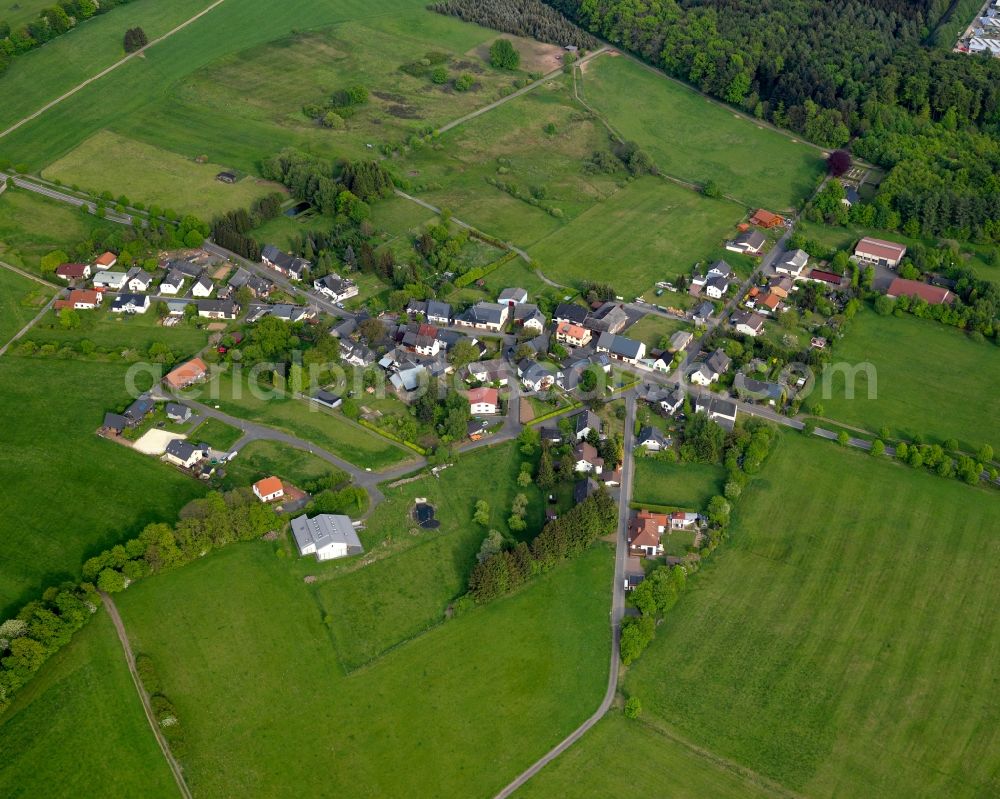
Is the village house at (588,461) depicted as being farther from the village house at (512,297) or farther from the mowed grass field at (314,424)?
the village house at (512,297)

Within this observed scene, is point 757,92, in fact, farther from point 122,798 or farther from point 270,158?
point 122,798

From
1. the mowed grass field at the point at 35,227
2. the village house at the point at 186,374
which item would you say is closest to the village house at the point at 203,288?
the village house at the point at 186,374

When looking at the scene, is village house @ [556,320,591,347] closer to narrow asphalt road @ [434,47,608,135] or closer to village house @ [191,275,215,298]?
village house @ [191,275,215,298]

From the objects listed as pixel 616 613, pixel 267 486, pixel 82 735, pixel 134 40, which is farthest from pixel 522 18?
pixel 82 735

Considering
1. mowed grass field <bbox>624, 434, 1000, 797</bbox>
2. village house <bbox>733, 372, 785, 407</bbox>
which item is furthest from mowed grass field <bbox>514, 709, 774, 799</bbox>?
village house <bbox>733, 372, 785, 407</bbox>

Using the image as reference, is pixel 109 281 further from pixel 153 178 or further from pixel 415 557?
pixel 415 557

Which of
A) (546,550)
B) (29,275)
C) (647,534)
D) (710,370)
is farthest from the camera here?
(29,275)
